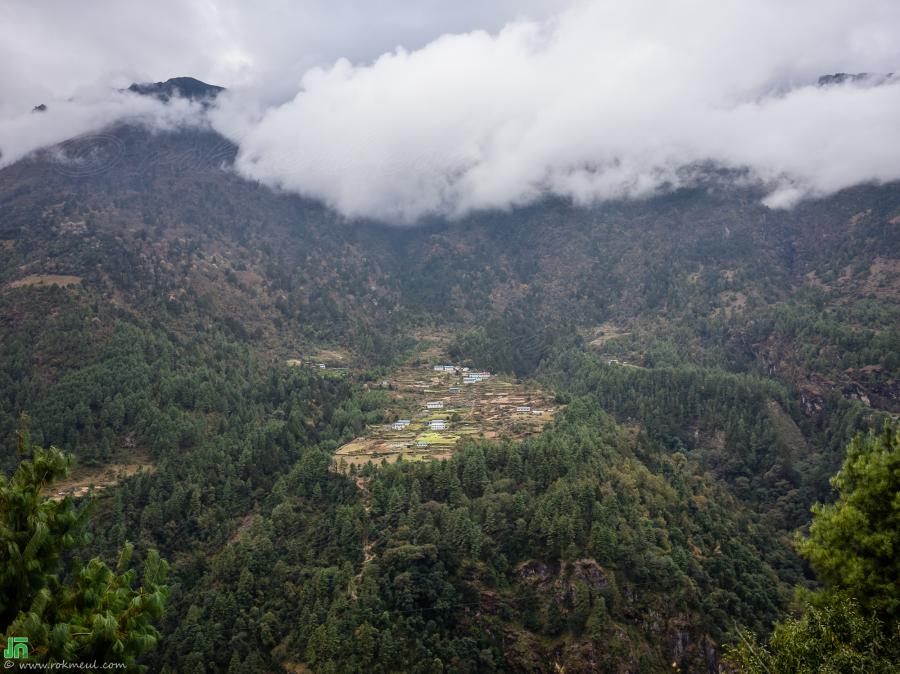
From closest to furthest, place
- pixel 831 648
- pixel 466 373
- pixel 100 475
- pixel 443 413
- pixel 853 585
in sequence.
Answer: pixel 831 648 → pixel 853 585 → pixel 100 475 → pixel 443 413 → pixel 466 373

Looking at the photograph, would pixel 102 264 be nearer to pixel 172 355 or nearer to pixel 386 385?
pixel 172 355

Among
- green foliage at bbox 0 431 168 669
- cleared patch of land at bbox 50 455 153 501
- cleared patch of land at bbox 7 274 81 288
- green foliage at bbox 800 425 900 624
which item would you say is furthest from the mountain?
green foliage at bbox 0 431 168 669

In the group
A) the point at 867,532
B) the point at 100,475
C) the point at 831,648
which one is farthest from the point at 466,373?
the point at 831,648

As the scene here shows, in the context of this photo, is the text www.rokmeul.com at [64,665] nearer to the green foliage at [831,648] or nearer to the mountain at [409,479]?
the green foliage at [831,648]

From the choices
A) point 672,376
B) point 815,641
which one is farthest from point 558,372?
point 815,641

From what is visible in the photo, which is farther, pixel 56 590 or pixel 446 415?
pixel 446 415

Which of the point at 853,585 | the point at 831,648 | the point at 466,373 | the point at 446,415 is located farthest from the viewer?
the point at 466,373

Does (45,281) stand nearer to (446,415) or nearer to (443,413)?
(443,413)
